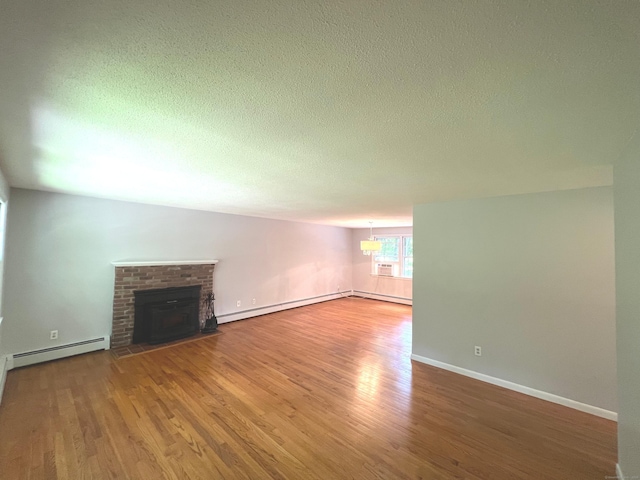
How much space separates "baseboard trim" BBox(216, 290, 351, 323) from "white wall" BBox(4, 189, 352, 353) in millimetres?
125

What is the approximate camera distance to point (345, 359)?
386cm

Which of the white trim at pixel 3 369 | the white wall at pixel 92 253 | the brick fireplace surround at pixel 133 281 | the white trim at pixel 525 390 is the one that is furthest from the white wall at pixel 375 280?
the white trim at pixel 3 369

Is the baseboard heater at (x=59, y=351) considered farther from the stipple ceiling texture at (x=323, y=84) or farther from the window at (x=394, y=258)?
the window at (x=394, y=258)

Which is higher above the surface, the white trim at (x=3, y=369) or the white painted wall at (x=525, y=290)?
the white painted wall at (x=525, y=290)

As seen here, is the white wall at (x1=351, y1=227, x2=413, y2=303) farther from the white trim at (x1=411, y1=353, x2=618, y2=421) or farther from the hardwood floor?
the hardwood floor

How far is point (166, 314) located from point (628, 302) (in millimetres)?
5639

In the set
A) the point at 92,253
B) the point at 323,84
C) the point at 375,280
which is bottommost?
the point at 375,280

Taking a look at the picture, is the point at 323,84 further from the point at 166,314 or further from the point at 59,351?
the point at 59,351

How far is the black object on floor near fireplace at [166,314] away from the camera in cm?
434

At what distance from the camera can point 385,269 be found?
8188mm

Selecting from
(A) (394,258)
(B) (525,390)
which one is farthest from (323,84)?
(A) (394,258)

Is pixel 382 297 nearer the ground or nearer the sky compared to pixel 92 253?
nearer the ground

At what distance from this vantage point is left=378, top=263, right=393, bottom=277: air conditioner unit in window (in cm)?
809

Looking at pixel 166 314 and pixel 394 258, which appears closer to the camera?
pixel 166 314
